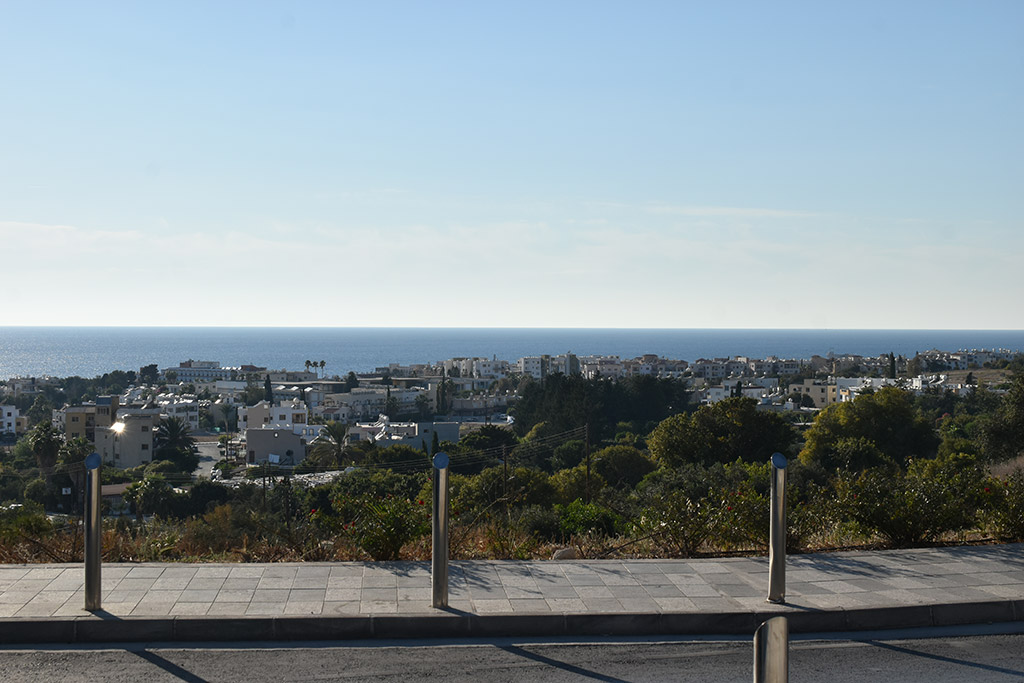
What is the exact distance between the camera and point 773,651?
2.03 metres

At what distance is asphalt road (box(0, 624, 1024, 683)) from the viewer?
496cm

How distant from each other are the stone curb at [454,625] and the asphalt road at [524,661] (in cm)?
13

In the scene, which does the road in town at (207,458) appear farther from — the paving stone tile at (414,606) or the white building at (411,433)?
the paving stone tile at (414,606)

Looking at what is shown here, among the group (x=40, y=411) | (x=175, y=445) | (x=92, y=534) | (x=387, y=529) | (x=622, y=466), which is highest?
(x=92, y=534)

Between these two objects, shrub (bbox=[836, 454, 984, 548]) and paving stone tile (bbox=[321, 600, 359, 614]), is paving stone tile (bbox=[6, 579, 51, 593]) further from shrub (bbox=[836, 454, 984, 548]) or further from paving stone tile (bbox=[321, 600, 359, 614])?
shrub (bbox=[836, 454, 984, 548])

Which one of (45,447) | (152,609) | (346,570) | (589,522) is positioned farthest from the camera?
(45,447)

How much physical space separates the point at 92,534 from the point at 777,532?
4519 millimetres

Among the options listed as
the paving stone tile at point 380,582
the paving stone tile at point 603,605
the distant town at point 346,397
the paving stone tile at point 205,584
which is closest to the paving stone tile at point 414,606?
the paving stone tile at point 380,582

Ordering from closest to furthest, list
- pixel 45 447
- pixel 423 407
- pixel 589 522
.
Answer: pixel 589 522 → pixel 45 447 → pixel 423 407

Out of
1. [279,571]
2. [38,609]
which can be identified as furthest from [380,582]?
[38,609]

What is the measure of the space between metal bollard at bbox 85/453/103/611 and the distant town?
49.9 meters

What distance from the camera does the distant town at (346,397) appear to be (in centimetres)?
6450

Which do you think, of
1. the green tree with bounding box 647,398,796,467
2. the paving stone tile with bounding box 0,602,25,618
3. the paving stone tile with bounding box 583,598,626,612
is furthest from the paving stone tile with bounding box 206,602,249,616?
the green tree with bounding box 647,398,796,467

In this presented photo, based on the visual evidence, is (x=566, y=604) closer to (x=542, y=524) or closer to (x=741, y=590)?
(x=741, y=590)
